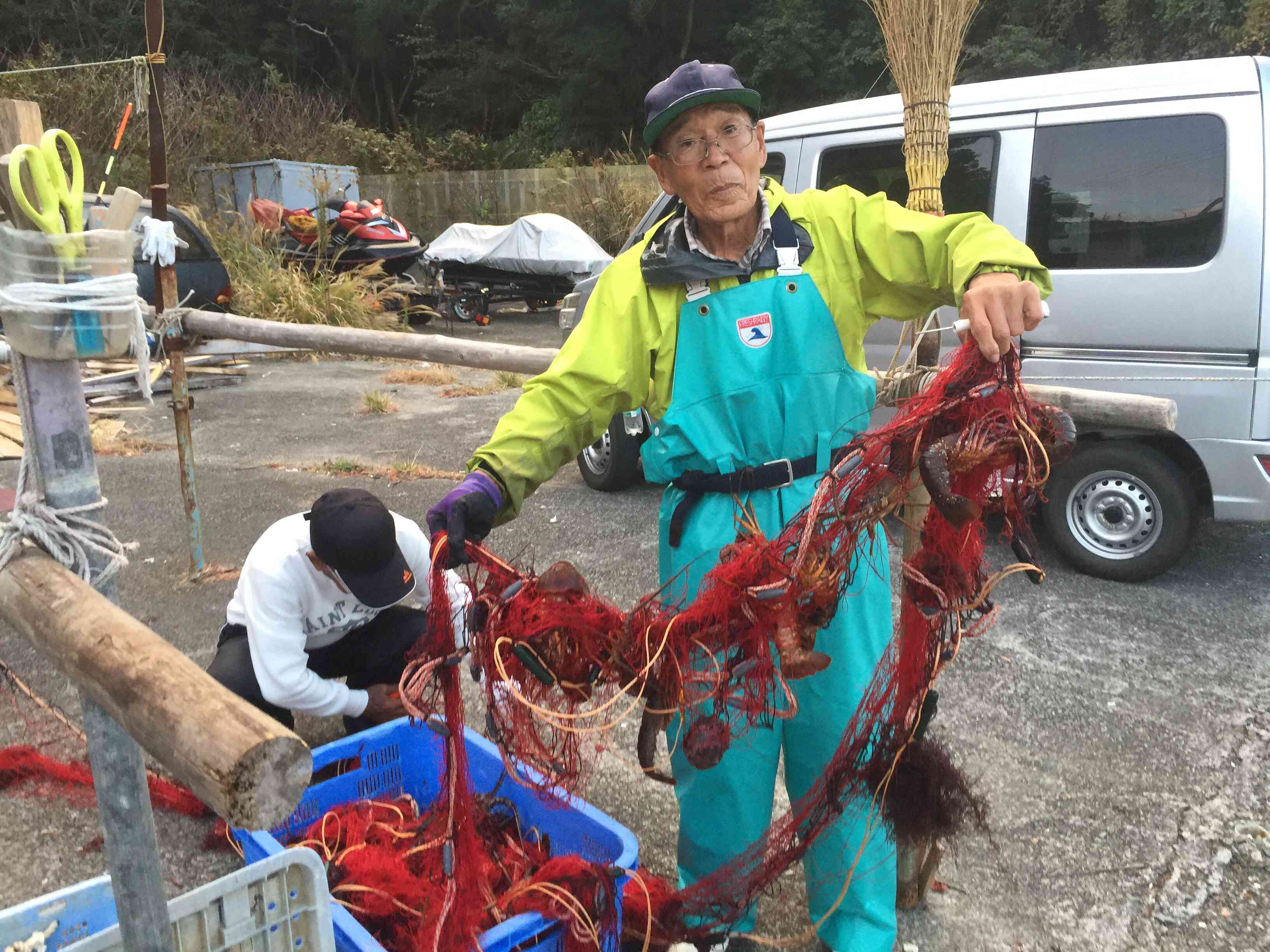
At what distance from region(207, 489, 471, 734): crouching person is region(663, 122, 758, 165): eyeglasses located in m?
1.14

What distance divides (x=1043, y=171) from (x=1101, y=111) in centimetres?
34

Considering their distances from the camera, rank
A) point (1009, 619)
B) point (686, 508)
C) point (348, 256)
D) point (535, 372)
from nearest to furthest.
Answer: point (686, 508) < point (535, 372) < point (1009, 619) < point (348, 256)

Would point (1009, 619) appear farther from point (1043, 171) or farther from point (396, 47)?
point (396, 47)

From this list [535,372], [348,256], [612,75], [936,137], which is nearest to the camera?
[936,137]

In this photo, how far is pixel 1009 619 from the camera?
14.4ft

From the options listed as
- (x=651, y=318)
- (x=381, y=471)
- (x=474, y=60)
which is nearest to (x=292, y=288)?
(x=381, y=471)

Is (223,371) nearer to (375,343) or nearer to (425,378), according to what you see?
(425,378)

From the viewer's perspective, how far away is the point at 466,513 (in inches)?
74.4

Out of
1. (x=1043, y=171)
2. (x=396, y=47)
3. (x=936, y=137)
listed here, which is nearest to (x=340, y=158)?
(x=396, y=47)

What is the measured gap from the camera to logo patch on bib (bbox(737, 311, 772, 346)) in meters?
2.09

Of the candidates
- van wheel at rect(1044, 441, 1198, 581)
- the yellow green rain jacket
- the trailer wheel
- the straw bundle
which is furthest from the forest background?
the yellow green rain jacket

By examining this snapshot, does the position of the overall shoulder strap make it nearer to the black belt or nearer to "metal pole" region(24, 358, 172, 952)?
the black belt

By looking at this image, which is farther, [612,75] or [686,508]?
[612,75]

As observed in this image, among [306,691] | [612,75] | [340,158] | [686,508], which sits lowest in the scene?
[306,691]
